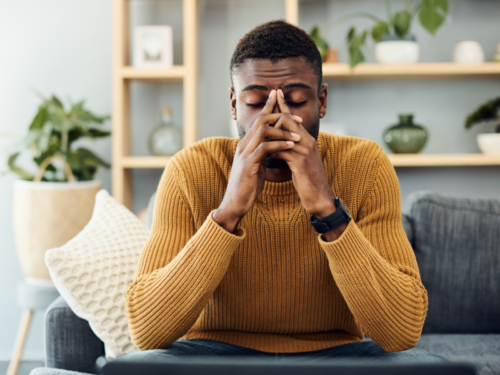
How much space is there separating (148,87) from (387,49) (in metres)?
1.22

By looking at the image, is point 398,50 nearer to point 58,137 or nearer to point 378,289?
point 378,289

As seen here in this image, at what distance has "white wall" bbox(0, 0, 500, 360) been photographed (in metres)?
2.35

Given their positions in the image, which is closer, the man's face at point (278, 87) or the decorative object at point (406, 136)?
the man's face at point (278, 87)

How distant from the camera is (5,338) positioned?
7.90 ft

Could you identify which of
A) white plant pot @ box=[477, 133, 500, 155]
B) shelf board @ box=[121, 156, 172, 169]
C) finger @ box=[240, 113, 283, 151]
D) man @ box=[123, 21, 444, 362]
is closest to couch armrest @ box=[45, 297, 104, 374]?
man @ box=[123, 21, 444, 362]

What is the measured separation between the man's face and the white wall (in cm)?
140

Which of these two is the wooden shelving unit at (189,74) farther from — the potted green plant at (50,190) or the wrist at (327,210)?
the wrist at (327,210)

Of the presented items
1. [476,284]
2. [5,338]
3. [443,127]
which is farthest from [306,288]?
[5,338]

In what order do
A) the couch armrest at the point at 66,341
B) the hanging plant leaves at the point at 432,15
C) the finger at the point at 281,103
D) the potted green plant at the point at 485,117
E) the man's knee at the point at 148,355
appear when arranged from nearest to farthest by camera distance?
the man's knee at the point at 148,355
the finger at the point at 281,103
the couch armrest at the point at 66,341
the hanging plant leaves at the point at 432,15
the potted green plant at the point at 485,117

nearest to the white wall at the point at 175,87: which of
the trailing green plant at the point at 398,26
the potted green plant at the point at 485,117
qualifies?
the potted green plant at the point at 485,117

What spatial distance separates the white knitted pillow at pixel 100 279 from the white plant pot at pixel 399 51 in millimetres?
1472

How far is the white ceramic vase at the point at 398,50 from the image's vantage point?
81.6 inches

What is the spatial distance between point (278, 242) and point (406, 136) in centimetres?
128

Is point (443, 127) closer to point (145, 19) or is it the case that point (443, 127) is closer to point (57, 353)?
point (145, 19)
